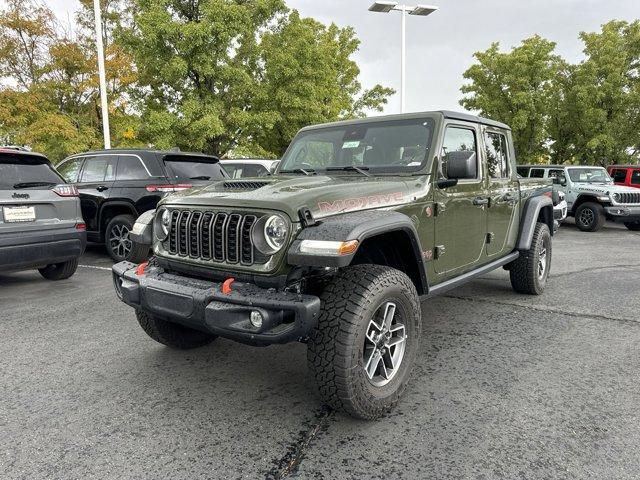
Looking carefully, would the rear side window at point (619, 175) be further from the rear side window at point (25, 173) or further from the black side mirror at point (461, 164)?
the rear side window at point (25, 173)

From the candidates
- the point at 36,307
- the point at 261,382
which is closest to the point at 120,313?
the point at 36,307

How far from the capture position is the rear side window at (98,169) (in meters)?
7.56

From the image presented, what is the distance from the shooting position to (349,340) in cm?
247

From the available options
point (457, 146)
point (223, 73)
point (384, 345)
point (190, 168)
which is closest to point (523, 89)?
point (223, 73)

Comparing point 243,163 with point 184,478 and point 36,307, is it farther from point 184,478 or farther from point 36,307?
point 184,478

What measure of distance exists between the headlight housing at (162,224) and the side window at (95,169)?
4.99 m

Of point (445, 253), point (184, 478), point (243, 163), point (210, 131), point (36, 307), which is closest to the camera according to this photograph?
point (184, 478)

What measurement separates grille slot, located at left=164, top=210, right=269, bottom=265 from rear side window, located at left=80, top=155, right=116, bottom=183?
511 cm

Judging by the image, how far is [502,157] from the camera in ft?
15.7

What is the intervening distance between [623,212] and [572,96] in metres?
11.6

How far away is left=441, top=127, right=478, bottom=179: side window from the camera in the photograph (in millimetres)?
3363

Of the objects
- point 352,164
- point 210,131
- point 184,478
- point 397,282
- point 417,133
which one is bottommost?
point 184,478

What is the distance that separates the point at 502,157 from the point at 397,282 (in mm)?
2690

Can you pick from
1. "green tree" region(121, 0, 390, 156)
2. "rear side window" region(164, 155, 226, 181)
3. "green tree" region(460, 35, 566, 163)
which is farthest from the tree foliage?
"rear side window" region(164, 155, 226, 181)
